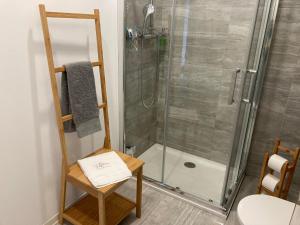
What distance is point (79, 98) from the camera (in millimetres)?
1609

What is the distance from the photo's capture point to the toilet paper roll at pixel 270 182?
1891 millimetres

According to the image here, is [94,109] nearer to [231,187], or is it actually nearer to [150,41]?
[150,41]

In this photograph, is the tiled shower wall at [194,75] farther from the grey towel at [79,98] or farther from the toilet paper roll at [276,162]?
the grey towel at [79,98]

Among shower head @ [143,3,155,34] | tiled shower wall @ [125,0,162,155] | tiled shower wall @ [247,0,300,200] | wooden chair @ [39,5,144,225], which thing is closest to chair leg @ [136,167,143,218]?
wooden chair @ [39,5,144,225]

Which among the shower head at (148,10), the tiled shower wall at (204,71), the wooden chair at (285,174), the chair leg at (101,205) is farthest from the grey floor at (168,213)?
the shower head at (148,10)

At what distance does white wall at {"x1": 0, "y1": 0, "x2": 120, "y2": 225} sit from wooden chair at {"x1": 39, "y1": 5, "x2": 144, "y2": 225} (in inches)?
4.5

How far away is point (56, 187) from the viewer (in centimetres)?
181

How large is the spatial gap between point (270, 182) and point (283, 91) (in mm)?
847

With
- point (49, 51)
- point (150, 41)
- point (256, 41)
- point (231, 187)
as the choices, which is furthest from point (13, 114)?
point (231, 187)

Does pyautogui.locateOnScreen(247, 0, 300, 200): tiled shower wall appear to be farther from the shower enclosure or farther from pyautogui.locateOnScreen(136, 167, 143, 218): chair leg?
pyautogui.locateOnScreen(136, 167, 143, 218): chair leg

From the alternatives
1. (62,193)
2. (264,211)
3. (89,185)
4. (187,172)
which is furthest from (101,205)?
(187,172)

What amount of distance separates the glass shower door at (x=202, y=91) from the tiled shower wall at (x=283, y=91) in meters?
0.26

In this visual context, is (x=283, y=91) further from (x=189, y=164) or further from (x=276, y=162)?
(x=189, y=164)

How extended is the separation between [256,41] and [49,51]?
140cm
